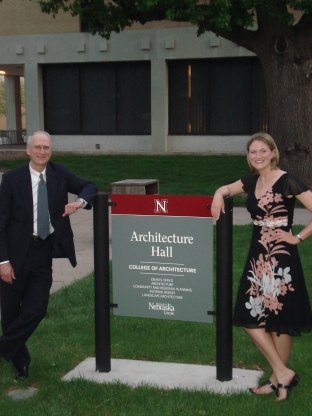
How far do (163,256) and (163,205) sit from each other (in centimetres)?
37

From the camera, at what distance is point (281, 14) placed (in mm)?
12539

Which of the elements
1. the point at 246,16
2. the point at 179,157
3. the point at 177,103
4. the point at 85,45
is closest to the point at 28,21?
the point at 85,45

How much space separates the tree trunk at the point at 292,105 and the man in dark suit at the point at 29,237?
385 inches

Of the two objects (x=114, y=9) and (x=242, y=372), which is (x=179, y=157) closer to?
(x=114, y=9)

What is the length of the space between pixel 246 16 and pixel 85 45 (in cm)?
1377

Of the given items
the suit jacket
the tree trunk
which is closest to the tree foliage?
the tree trunk

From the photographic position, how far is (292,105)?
1374cm

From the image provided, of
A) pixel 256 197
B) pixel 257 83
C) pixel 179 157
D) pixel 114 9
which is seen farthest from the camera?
pixel 257 83

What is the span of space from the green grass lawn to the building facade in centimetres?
1702

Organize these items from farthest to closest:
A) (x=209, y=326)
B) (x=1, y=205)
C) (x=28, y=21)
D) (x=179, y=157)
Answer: (x=28, y=21) → (x=179, y=157) → (x=209, y=326) → (x=1, y=205)

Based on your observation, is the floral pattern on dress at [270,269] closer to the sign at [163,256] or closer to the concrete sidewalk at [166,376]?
the sign at [163,256]

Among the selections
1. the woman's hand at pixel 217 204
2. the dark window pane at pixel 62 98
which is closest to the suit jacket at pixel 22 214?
the woman's hand at pixel 217 204

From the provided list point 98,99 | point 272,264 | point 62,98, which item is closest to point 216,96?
point 98,99

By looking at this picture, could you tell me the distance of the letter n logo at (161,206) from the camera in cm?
457
